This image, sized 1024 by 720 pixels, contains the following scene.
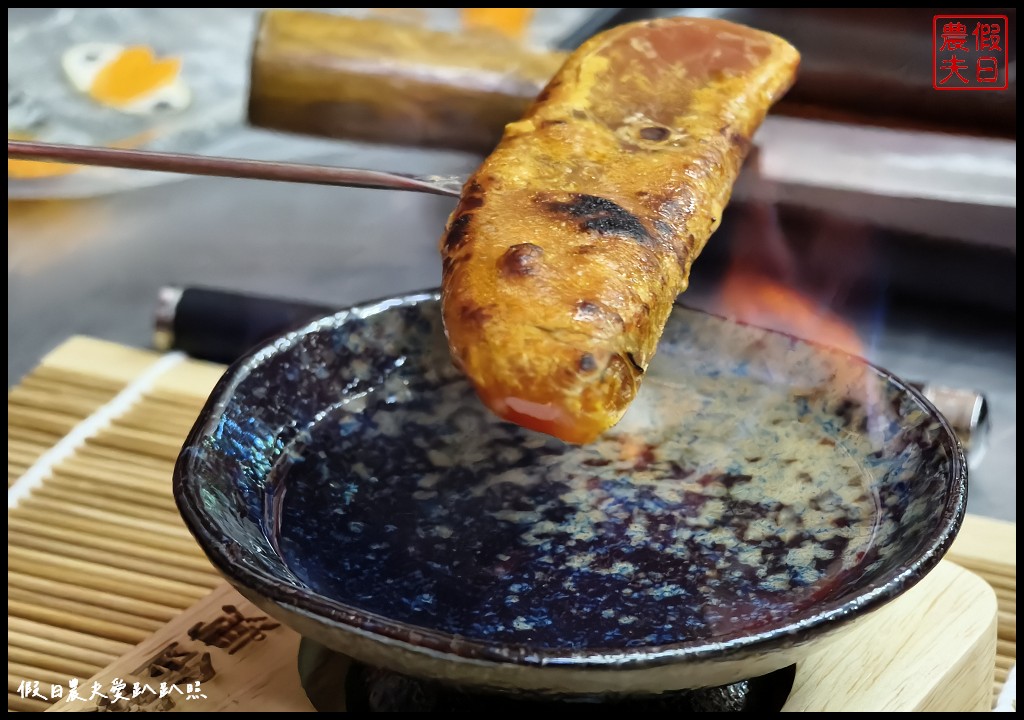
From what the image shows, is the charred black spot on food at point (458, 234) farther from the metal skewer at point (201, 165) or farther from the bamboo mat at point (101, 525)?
the bamboo mat at point (101, 525)

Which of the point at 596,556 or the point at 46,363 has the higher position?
the point at 596,556

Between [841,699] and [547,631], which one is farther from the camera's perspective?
[841,699]

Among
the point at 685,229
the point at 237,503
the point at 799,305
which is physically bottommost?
the point at 799,305

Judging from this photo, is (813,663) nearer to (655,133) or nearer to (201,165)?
(655,133)

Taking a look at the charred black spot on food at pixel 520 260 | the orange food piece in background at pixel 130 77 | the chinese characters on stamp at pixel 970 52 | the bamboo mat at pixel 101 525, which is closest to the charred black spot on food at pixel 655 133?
the charred black spot on food at pixel 520 260

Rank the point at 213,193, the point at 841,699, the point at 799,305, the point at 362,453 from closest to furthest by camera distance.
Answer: the point at 841,699, the point at 362,453, the point at 799,305, the point at 213,193

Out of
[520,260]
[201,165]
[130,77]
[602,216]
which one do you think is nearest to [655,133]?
[602,216]

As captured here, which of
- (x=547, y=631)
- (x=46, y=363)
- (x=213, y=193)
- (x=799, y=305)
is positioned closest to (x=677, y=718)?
(x=547, y=631)

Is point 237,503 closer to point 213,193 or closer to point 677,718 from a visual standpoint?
point 677,718
